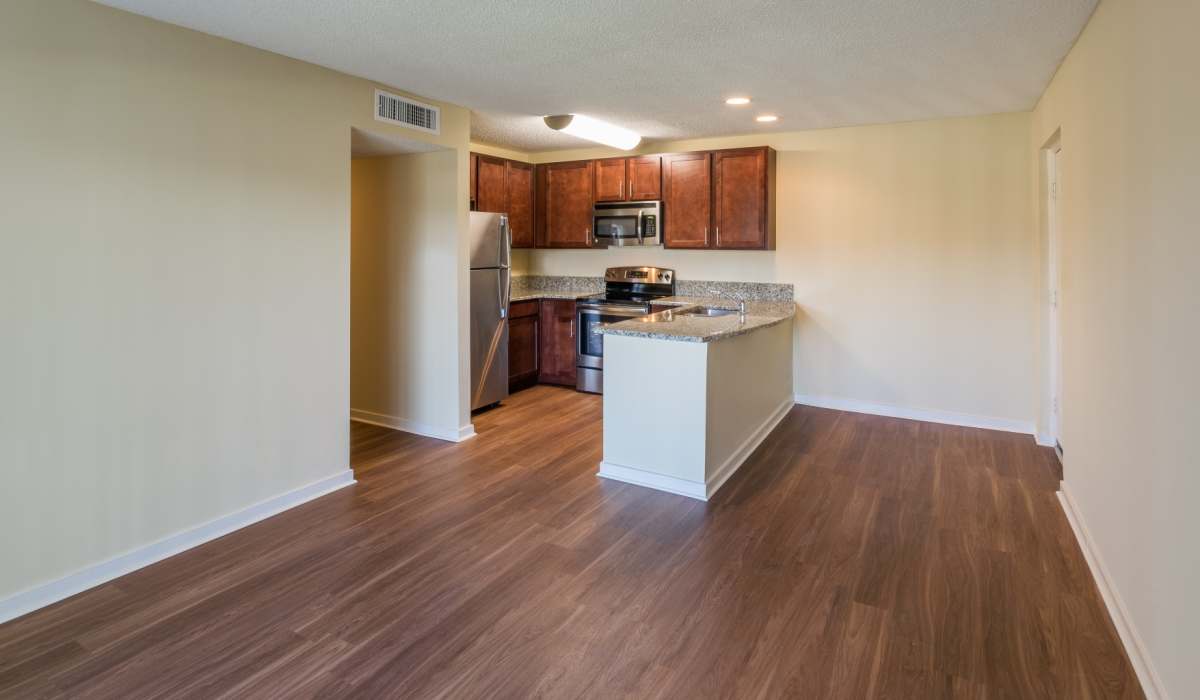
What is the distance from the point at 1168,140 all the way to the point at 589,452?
3284 millimetres

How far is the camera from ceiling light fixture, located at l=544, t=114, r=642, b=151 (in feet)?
15.8

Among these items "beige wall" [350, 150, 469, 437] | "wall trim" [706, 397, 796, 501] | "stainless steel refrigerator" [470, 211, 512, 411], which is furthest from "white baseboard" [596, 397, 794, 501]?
"stainless steel refrigerator" [470, 211, 512, 411]

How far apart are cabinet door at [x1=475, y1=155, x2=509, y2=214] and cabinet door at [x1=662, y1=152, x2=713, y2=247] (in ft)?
4.88

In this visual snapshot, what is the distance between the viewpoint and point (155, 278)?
2.78 meters

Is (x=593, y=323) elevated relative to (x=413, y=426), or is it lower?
elevated

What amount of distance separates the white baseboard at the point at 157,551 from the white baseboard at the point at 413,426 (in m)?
0.98

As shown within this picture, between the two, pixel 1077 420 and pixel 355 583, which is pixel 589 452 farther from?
pixel 1077 420

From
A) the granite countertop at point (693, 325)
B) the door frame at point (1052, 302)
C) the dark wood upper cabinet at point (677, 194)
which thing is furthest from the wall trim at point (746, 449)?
the door frame at point (1052, 302)

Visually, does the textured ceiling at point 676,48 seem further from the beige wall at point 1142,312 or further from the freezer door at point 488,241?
the freezer door at point 488,241

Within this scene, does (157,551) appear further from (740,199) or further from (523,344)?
(740,199)

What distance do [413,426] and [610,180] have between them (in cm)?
296

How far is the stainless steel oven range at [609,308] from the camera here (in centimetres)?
598

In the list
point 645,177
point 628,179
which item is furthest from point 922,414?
point 628,179

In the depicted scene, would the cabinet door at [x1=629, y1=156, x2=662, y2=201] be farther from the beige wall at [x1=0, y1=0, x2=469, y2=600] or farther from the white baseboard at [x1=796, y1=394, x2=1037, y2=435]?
the beige wall at [x1=0, y1=0, x2=469, y2=600]
